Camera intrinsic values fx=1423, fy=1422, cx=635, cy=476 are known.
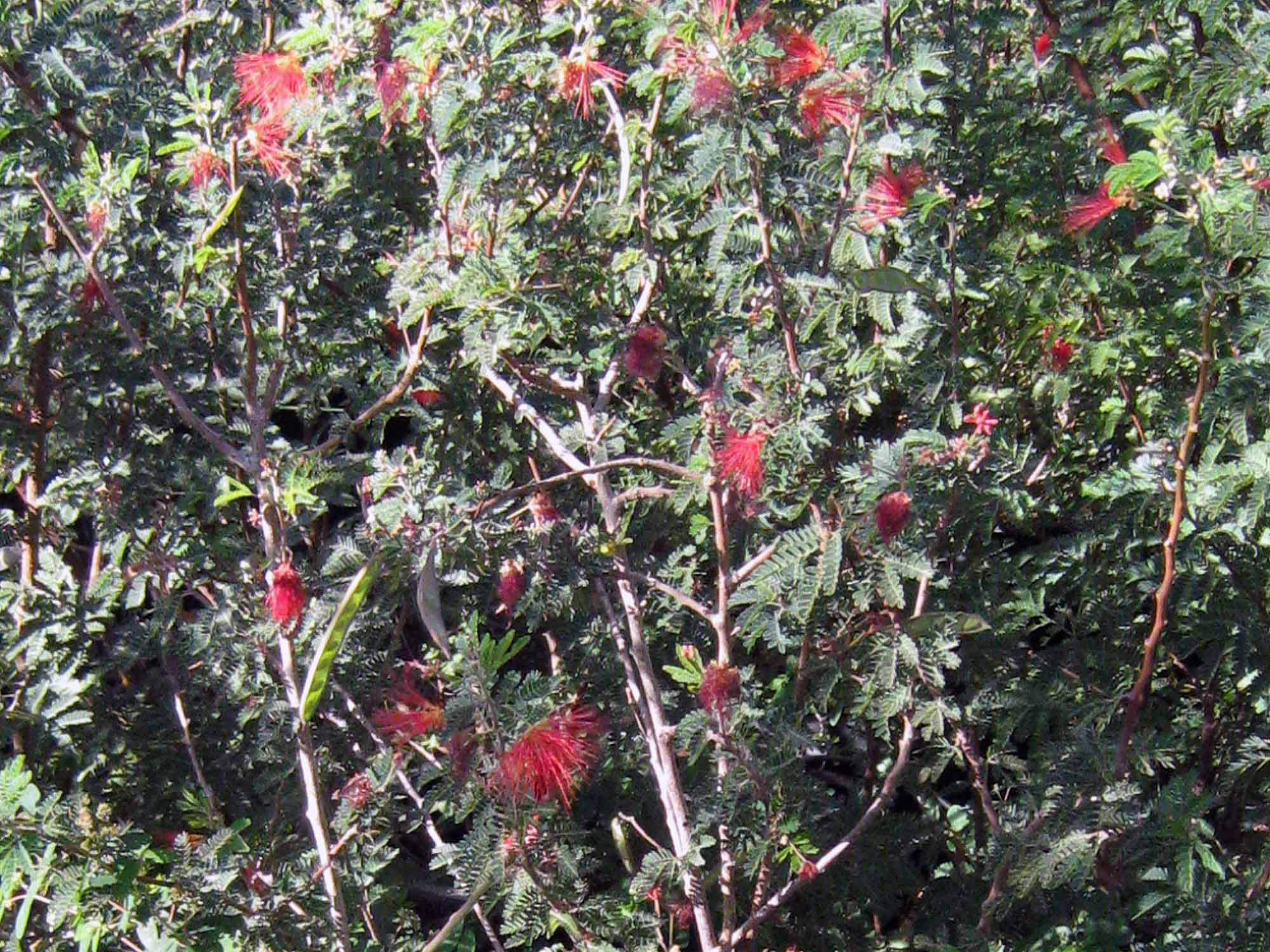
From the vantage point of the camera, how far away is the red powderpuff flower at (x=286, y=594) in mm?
2453

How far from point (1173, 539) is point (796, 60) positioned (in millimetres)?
1058

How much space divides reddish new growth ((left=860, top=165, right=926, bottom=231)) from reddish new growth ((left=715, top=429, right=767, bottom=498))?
433 mm

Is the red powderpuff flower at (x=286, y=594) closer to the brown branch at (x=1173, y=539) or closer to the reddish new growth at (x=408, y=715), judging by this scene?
the reddish new growth at (x=408, y=715)

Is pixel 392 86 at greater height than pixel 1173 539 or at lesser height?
greater

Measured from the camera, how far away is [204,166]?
100.0 inches

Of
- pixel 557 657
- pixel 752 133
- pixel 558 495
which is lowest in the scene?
pixel 557 657

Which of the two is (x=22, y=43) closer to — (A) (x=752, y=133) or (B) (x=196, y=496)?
(B) (x=196, y=496)

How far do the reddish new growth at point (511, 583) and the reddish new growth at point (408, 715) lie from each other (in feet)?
0.66

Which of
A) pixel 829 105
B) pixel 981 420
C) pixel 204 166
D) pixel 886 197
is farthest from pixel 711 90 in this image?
pixel 204 166

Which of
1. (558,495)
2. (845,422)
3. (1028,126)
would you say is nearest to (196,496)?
(558,495)

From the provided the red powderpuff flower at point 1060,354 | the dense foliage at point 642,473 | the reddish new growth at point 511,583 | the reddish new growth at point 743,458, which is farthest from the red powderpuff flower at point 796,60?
the reddish new growth at point 511,583

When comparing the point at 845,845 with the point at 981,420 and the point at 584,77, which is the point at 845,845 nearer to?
the point at 981,420

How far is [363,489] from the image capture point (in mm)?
2580

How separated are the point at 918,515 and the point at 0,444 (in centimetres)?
201
